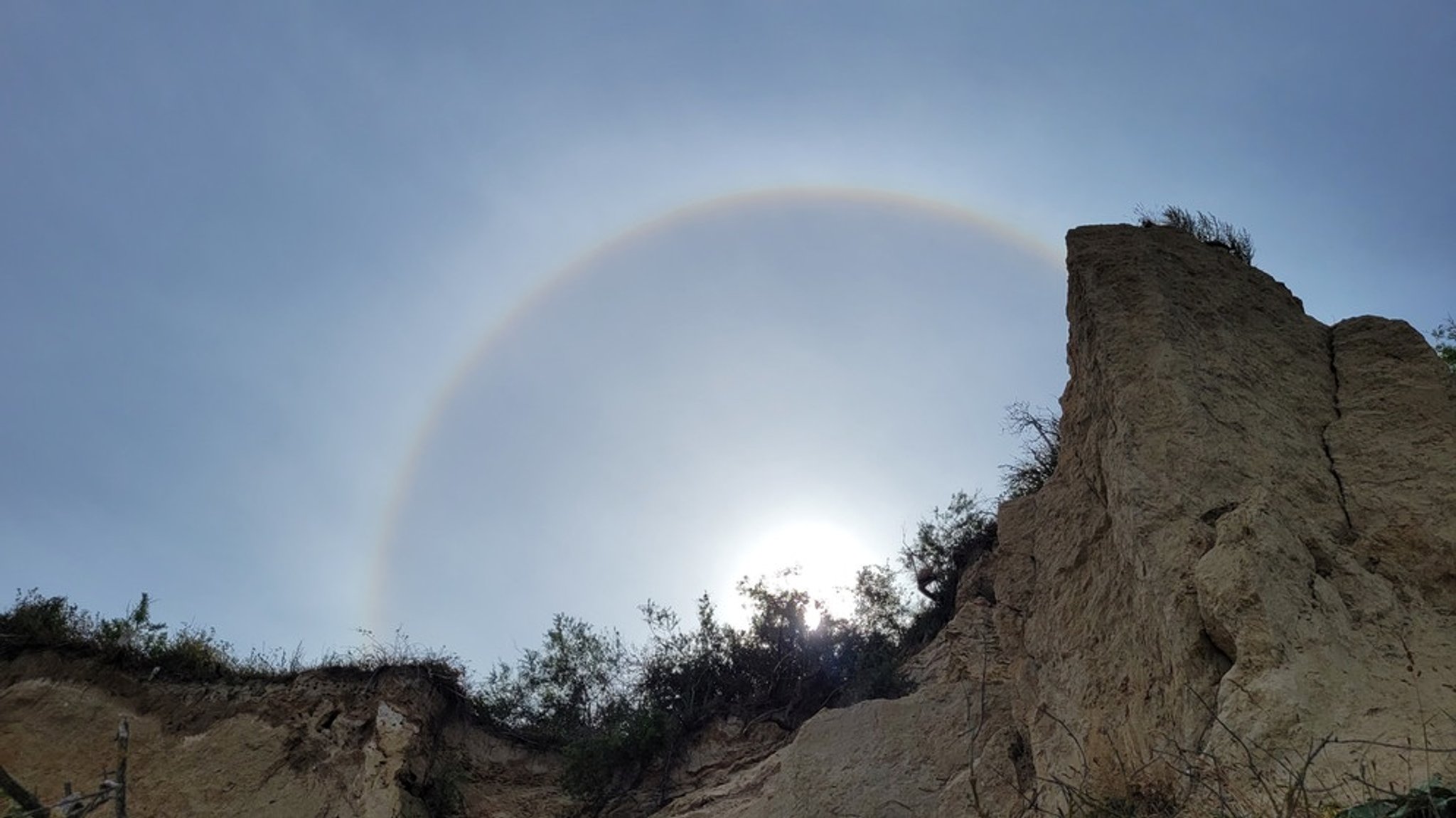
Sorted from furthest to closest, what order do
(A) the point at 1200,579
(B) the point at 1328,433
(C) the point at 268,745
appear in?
(C) the point at 268,745 < (B) the point at 1328,433 < (A) the point at 1200,579

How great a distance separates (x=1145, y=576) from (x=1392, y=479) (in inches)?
79.9

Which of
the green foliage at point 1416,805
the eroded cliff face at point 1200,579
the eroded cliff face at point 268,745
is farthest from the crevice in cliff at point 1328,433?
the eroded cliff face at point 268,745

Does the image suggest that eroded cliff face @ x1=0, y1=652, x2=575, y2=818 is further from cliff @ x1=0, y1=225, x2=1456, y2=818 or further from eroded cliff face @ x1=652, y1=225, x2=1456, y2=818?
eroded cliff face @ x1=652, y1=225, x2=1456, y2=818

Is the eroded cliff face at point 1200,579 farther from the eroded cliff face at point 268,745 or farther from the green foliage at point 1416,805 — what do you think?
the eroded cliff face at point 268,745

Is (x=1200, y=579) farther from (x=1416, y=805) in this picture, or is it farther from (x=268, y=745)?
(x=268, y=745)

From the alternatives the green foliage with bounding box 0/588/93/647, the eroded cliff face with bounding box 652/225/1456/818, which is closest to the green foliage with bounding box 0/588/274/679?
the green foliage with bounding box 0/588/93/647

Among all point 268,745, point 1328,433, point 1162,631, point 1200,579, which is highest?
point 268,745

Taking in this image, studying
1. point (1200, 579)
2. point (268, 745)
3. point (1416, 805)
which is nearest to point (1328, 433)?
point (1200, 579)

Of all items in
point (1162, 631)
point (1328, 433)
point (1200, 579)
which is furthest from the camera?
point (1328, 433)

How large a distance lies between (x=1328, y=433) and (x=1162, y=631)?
2.56 m

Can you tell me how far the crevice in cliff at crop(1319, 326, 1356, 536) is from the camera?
749 centimetres

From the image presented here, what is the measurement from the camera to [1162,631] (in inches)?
Answer: 269

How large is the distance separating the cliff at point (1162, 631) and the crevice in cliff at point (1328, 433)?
0.07ft

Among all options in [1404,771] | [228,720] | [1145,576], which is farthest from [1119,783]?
[228,720]
